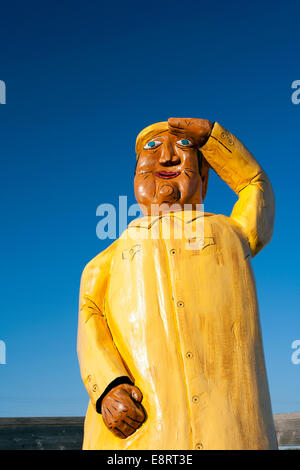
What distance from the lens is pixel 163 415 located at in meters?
2.46

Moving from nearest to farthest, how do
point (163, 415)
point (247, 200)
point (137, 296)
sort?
point (163, 415), point (137, 296), point (247, 200)

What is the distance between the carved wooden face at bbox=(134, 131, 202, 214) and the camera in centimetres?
325

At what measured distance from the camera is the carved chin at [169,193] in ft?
10.6

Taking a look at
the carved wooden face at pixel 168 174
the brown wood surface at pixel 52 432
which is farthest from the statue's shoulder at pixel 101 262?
the brown wood surface at pixel 52 432

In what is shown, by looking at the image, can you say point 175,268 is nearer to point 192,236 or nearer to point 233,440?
point 192,236

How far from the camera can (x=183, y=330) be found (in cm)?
264

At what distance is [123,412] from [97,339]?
468mm

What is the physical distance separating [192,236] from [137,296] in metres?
0.46

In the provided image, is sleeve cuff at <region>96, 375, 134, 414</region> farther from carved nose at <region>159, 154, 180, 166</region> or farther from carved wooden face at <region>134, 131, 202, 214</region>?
carved nose at <region>159, 154, 180, 166</region>

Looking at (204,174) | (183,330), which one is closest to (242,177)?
(204,174)

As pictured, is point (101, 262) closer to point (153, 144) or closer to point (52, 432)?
point (153, 144)

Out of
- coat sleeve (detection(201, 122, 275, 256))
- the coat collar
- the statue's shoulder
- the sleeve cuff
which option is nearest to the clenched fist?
the sleeve cuff

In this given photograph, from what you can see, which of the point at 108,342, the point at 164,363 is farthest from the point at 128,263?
the point at 164,363
